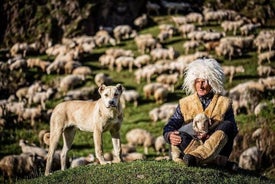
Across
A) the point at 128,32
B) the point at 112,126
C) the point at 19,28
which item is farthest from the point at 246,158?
the point at 19,28

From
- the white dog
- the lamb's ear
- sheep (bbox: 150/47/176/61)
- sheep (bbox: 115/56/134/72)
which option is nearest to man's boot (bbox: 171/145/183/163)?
the white dog

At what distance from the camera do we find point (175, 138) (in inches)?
441

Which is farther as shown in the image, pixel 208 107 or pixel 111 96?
Answer: pixel 111 96

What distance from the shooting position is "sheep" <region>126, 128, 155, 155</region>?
27.6 metres

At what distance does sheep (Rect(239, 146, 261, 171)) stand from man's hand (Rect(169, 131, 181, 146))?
13.0m

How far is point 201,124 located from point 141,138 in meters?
16.9

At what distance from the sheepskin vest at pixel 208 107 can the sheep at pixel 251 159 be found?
41.1ft

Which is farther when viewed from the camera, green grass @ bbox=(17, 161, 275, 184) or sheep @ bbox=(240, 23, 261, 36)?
sheep @ bbox=(240, 23, 261, 36)

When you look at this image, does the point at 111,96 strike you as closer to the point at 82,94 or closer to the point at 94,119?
the point at 94,119

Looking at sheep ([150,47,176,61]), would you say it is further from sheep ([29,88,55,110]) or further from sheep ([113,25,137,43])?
sheep ([29,88,55,110])

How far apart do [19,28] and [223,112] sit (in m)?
40.0

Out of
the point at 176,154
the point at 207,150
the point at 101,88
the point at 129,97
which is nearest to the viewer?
the point at 207,150

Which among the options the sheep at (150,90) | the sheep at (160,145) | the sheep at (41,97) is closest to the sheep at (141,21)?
the sheep at (150,90)

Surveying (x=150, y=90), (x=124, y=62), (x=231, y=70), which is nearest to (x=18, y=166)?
(x=150, y=90)
